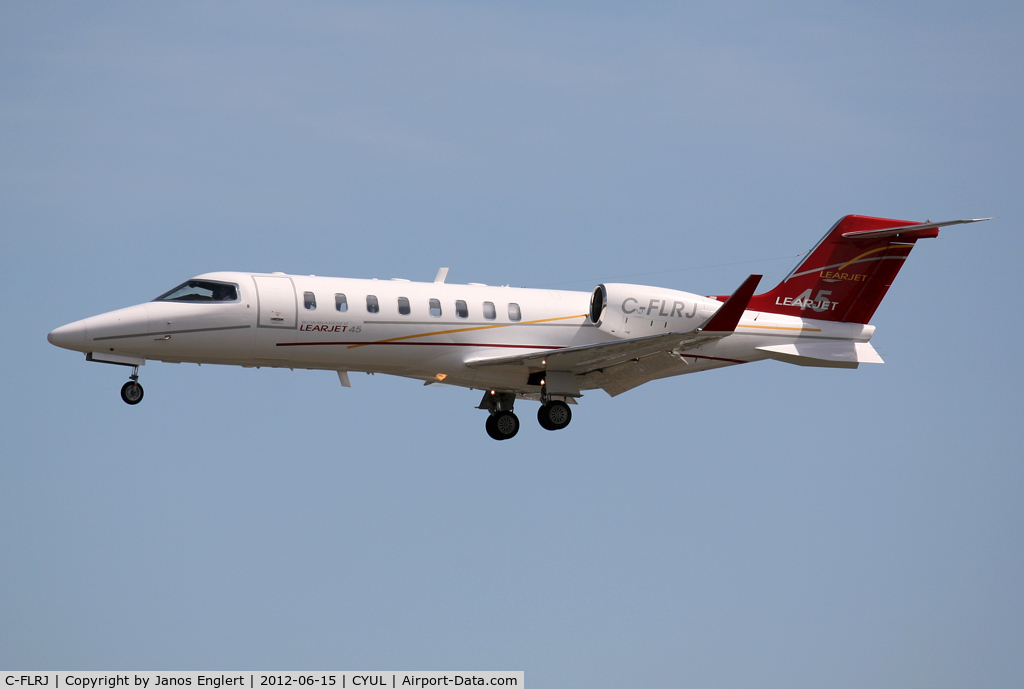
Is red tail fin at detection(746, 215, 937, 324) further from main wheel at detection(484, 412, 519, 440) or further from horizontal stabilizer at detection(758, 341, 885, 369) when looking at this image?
main wheel at detection(484, 412, 519, 440)

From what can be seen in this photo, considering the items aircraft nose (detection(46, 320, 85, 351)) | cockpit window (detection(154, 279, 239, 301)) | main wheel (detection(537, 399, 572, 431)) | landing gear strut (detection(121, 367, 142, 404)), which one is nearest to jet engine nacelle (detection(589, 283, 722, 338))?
main wheel (detection(537, 399, 572, 431))

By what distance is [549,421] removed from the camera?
29.9 m

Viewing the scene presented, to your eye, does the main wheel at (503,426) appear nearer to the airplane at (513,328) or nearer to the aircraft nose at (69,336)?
the airplane at (513,328)

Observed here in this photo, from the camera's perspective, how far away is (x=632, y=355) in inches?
1113

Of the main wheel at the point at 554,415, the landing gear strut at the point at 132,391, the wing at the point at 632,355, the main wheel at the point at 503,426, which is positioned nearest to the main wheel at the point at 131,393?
the landing gear strut at the point at 132,391

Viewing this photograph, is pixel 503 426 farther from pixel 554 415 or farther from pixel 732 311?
pixel 732 311

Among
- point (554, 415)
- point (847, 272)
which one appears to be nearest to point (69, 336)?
point (554, 415)

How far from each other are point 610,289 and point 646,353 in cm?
230

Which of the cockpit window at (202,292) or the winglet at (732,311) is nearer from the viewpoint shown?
the winglet at (732,311)

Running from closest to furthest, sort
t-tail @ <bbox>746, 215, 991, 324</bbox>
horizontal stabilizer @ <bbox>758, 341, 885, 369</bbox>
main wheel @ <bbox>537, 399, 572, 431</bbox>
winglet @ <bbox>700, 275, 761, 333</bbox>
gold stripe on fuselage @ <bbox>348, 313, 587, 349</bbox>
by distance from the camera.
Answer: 1. winglet @ <bbox>700, 275, 761, 333</bbox>
2. gold stripe on fuselage @ <bbox>348, 313, 587, 349</bbox>
3. main wheel @ <bbox>537, 399, 572, 431</bbox>
4. horizontal stabilizer @ <bbox>758, 341, 885, 369</bbox>
5. t-tail @ <bbox>746, 215, 991, 324</bbox>

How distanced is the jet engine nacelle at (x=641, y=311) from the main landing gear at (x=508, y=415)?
201cm

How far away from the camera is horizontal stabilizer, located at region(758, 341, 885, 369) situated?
3111 cm

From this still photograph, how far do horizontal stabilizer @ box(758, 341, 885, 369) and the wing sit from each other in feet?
10.5

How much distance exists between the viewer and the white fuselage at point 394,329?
88.8 ft
